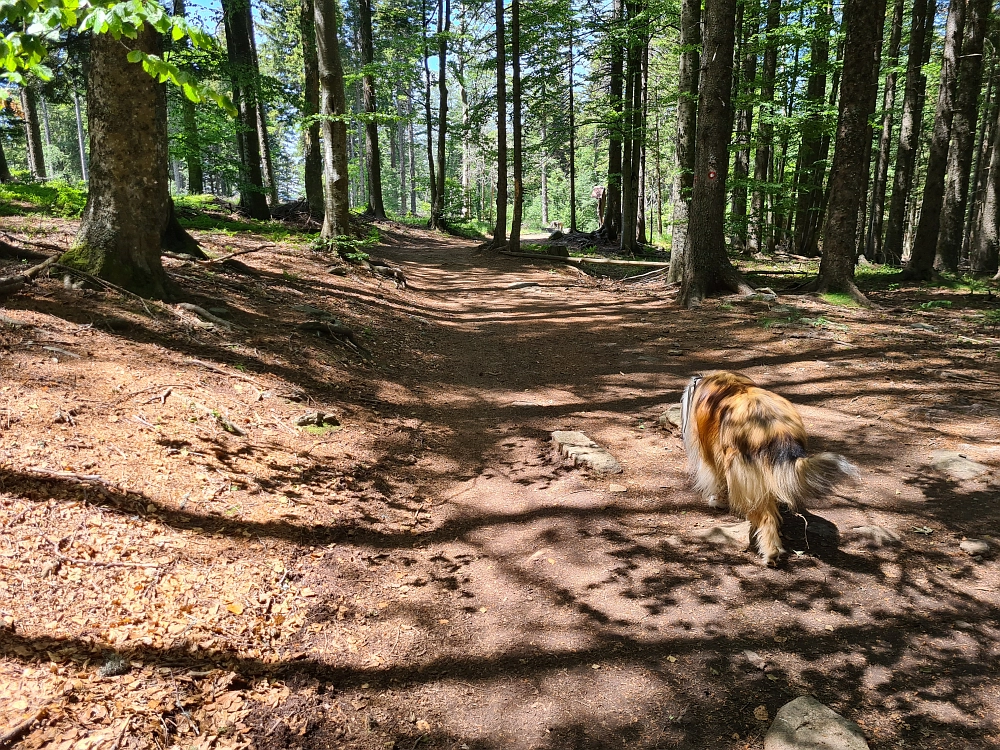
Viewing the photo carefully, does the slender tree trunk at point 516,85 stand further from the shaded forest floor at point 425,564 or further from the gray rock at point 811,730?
the gray rock at point 811,730

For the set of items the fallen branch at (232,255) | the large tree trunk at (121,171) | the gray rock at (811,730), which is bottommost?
the gray rock at (811,730)

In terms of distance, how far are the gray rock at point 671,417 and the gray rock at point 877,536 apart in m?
2.12

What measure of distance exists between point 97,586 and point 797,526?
13.6 feet

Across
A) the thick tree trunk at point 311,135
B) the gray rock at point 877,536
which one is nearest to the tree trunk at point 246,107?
the thick tree trunk at point 311,135

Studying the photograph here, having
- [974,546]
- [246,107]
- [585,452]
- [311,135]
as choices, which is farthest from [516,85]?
[974,546]

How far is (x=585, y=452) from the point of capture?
5.26 metres

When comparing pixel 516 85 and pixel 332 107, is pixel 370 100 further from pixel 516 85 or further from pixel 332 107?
pixel 332 107

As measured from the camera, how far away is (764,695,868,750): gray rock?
2244mm

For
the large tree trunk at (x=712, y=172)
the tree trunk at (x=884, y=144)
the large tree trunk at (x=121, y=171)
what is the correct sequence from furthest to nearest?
1. the tree trunk at (x=884, y=144)
2. the large tree trunk at (x=712, y=172)
3. the large tree trunk at (x=121, y=171)

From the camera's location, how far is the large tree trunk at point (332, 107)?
11586 mm

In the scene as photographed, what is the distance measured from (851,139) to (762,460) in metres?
9.14

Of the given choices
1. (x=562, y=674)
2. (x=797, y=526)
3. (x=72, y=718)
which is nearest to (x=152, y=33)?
(x=72, y=718)

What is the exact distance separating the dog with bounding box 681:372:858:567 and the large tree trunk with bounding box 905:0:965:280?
12682mm

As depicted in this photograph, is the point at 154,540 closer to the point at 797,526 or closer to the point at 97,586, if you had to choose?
the point at 97,586
